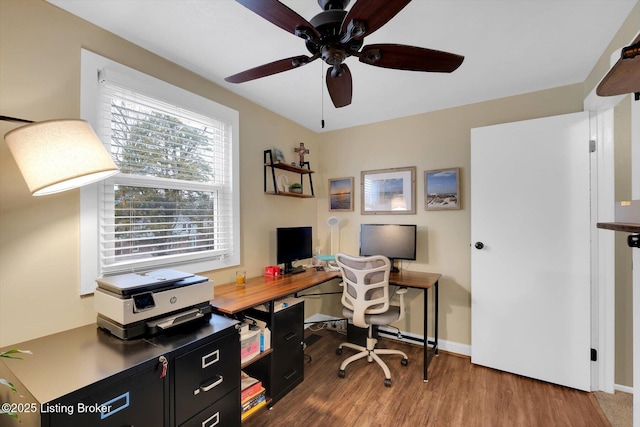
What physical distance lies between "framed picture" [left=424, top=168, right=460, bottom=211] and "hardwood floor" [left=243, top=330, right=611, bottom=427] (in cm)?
150

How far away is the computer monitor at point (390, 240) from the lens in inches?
111

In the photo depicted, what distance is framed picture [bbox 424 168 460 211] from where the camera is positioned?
2.78 meters

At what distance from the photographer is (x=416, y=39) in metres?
1.78

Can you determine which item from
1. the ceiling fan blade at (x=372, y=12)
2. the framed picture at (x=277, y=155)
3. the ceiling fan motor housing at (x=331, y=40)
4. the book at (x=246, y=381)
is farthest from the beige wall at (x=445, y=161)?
the ceiling fan blade at (x=372, y=12)

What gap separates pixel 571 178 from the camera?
219cm

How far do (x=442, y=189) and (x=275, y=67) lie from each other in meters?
2.09

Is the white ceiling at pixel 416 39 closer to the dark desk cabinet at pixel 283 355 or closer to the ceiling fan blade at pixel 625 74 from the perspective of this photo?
the ceiling fan blade at pixel 625 74

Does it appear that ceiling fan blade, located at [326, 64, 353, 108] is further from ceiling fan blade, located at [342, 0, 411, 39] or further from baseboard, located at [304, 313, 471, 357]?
baseboard, located at [304, 313, 471, 357]

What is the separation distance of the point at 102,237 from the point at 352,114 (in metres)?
2.46

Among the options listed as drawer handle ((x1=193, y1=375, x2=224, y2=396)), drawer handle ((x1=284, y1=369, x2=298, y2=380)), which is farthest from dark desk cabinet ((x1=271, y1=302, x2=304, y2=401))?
drawer handle ((x1=193, y1=375, x2=224, y2=396))

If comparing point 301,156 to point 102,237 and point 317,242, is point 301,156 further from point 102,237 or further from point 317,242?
point 102,237

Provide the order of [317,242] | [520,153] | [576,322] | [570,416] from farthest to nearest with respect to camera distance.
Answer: [317,242], [520,153], [576,322], [570,416]

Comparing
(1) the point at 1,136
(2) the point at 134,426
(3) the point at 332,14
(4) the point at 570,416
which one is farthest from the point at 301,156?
(4) the point at 570,416

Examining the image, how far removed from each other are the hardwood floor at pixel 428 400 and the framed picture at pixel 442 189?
1500 millimetres
